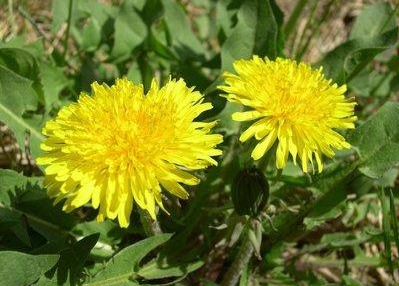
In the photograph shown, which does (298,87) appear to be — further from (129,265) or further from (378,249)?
(378,249)

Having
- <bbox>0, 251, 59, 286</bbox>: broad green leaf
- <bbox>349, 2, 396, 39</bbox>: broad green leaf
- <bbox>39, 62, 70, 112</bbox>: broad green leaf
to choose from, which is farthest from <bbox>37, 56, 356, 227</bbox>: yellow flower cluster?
<bbox>349, 2, 396, 39</bbox>: broad green leaf

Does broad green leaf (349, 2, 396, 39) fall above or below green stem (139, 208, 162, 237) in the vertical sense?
above

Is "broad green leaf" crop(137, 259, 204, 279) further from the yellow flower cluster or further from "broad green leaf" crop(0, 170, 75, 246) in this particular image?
the yellow flower cluster

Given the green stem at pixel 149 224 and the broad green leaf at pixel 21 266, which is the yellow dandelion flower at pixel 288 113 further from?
the broad green leaf at pixel 21 266

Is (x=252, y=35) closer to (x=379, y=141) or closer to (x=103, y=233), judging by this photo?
(x=379, y=141)

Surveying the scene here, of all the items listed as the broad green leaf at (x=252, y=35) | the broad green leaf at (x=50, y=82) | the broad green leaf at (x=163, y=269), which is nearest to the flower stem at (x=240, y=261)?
the broad green leaf at (x=163, y=269)

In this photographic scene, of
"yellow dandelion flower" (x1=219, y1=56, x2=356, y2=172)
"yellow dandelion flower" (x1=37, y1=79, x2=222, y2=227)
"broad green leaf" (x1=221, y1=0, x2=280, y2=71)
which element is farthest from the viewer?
"broad green leaf" (x1=221, y1=0, x2=280, y2=71)

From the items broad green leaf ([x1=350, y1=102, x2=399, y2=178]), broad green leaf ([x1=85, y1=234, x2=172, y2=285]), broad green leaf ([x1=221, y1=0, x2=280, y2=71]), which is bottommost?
broad green leaf ([x1=85, y1=234, x2=172, y2=285])
